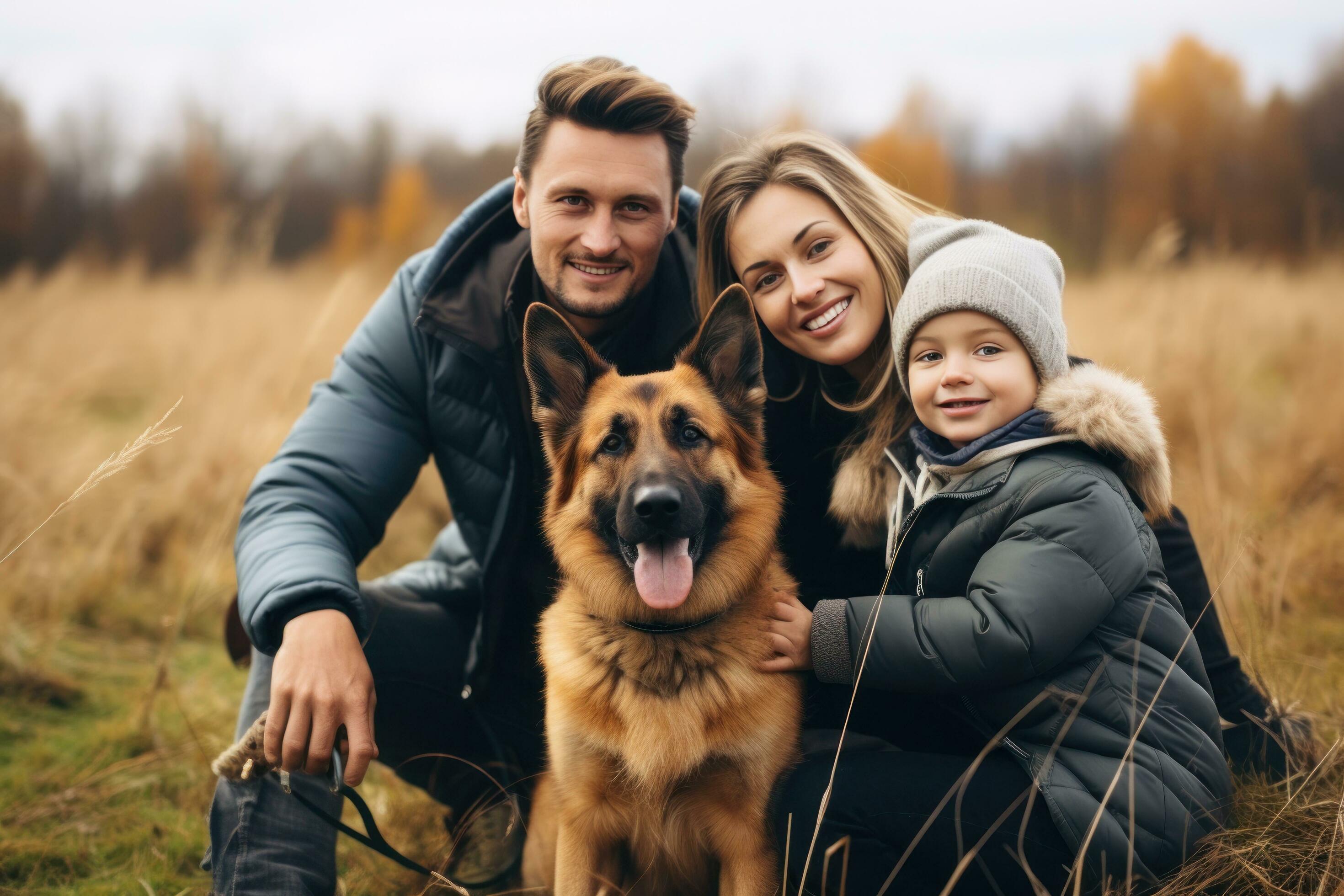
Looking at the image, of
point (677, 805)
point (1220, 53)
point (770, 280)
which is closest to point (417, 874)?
point (677, 805)

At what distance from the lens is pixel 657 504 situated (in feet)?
7.02

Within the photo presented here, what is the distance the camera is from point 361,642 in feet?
8.11

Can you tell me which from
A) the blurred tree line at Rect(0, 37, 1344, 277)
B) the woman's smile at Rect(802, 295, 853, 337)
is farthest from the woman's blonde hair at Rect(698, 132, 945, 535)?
the blurred tree line at Rect(0, 37, 1344, 277)

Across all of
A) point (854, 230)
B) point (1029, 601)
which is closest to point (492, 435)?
point (854, 230)

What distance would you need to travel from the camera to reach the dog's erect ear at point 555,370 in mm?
2457

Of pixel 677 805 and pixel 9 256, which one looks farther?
pixel 9 256

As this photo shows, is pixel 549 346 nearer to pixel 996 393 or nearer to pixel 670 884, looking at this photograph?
pixel 996 393

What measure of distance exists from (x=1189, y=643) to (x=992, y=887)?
0.76 meters

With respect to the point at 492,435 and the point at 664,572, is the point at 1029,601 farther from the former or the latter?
Result: the point at 492,435

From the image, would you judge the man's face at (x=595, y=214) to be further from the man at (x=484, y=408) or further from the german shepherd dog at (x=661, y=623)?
the german shepherd dog at (x=661, y=623)

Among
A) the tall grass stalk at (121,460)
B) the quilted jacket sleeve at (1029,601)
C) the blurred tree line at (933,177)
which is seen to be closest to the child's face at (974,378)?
the quilted jacket sleeve at (1029,601)

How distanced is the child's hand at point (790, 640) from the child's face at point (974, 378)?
624 mm

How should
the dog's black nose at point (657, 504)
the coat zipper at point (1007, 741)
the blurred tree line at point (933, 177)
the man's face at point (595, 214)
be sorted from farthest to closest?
the blurred tree line at point (933, 177) < the man's face at point (595, 214) < the dog's black nose at point (657, 504) < the coat zipper at point (1007, 741)

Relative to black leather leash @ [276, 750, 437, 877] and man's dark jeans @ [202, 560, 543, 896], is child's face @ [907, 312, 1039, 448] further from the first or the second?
black leather leash @ [276, 750, 437, 877]
